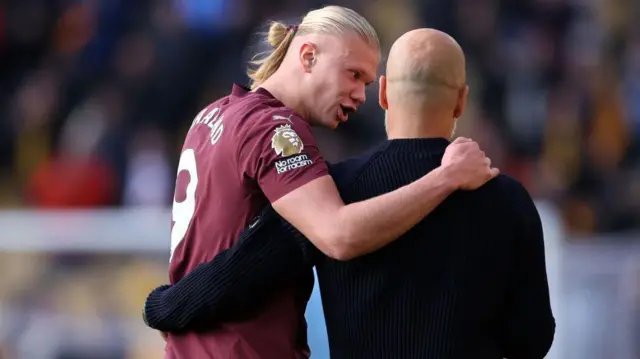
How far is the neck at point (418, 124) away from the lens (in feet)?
10.7

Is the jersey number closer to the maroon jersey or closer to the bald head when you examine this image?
the maroon jersey

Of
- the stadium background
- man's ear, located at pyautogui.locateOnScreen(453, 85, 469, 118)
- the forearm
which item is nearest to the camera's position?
the forearm

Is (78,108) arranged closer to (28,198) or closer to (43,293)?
(28,198)

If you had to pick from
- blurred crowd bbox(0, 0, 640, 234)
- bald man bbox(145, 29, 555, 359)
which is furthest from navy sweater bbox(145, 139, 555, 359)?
blurred crowd bbox(0, 0, 640, 234)

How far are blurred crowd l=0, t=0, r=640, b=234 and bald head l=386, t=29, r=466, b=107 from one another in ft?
18.2

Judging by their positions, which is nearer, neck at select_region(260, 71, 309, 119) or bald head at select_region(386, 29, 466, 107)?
bald head at select_region(386, 29, 466, 107)

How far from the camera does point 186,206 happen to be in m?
3.63

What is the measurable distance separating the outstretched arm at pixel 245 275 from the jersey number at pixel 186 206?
163mm

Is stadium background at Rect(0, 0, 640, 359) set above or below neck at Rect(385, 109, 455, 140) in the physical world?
below

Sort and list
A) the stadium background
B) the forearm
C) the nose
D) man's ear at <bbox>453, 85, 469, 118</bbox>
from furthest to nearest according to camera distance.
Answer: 1. the stadium background
2. the nose
3. man's ear at <bbox>453, 85, 469, 118</bbox>
4. the forearm

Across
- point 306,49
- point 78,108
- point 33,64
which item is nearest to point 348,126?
point 78,108

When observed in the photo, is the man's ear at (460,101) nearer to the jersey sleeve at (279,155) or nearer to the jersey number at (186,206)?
the jersey sleeve at (279,155)

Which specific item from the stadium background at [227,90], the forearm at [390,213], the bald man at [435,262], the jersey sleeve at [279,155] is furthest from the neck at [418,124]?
the stadium background at [227,90]

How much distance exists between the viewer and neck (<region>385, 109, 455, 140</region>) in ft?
10.7
